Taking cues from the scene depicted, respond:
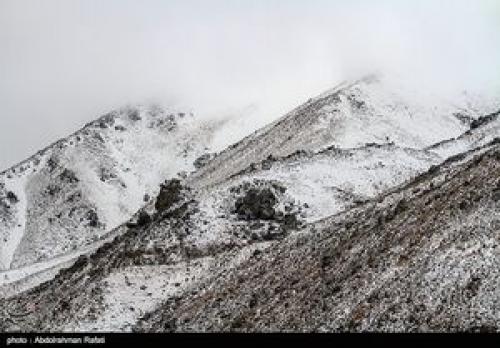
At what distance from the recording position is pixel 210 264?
5050cm

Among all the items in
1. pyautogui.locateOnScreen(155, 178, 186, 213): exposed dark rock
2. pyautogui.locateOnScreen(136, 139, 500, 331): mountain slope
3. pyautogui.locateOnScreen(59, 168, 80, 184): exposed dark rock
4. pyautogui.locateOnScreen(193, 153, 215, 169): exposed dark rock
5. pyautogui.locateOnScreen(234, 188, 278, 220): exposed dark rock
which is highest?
pyautogui.locateOnScreen(59, 168, 80, 184): exposed dark rock

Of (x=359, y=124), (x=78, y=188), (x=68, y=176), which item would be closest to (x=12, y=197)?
(x=68, y=176)

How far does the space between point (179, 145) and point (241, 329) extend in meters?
162

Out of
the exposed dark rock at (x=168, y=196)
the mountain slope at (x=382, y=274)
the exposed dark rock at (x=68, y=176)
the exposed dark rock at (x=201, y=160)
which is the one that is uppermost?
the exposed dark rock at (x=68, y=176)

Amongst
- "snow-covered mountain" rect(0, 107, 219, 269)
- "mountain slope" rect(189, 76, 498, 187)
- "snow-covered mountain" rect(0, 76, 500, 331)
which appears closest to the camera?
"snow-covered mountain" rect(0, 76, 500, 331)

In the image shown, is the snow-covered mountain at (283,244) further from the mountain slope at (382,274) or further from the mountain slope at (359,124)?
the mountain slope at (359,124)

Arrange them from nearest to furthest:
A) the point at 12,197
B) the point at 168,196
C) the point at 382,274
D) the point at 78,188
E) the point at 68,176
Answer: the point at 382,274, the point at 168,196, the point at 78,188, the point at 12,197, the point at 68,176

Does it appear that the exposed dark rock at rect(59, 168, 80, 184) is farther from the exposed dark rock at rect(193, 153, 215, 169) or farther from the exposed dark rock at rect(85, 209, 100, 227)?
the exposed dark rock at rect(193, 153, 215, 169)

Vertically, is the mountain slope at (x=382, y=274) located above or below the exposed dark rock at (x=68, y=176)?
below

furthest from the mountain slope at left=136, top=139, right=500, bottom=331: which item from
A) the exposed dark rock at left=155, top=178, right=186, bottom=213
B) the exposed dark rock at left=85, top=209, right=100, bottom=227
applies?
the exposed dark rock at left=85, top=209, right=100, bottom=227

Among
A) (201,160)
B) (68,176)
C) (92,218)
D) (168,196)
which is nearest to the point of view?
(168,196)

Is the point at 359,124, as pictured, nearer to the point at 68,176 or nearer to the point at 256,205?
the point at 256,205

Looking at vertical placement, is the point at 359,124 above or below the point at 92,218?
below

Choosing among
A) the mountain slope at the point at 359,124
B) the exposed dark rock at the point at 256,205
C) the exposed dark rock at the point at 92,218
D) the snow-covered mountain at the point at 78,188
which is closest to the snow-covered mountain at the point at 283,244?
the exposed dark rock at the point at 256,205
